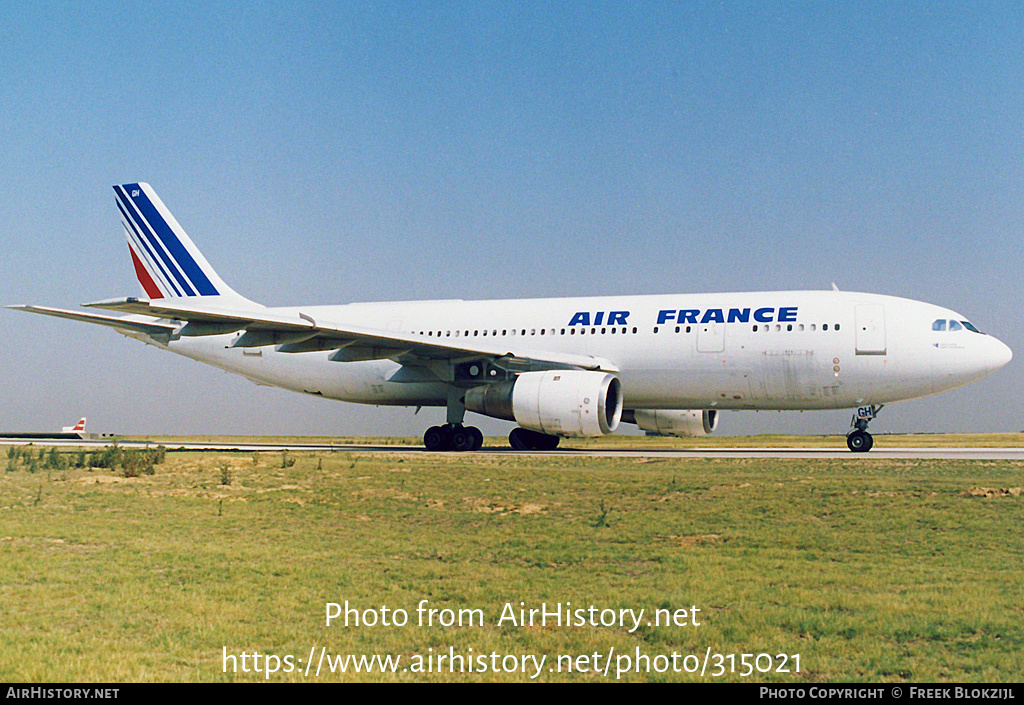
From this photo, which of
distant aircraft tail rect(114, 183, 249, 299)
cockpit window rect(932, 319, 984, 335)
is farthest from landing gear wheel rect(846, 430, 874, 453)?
distant aircraft tail rect(114, 183, 249, 299)

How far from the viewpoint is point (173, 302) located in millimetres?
26719

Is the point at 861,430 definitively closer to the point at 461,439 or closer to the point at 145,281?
the point at 461,439

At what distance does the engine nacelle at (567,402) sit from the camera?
18.6 metres

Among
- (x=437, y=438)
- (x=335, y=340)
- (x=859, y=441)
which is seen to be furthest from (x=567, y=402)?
(x=859, y=441)

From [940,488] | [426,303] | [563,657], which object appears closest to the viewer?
[563,657]

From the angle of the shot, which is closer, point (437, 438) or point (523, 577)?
point (523, 577)

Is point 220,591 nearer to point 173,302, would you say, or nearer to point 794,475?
point 794,475

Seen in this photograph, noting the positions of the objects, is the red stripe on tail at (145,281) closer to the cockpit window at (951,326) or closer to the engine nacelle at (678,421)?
the engine nacelle at (678,421)

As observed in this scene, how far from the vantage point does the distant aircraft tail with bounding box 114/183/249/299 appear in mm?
26859

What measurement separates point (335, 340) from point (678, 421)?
9745 millimetres

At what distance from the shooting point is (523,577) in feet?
21.2

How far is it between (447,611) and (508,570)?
1196mm

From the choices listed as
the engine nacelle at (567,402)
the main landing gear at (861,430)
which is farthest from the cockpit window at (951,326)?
the engine nacelle at (567,402)
